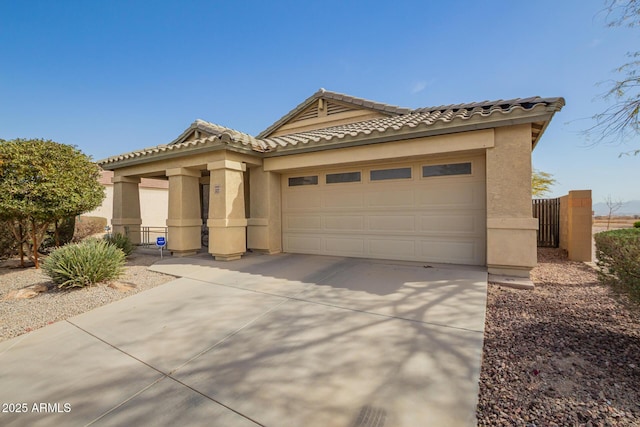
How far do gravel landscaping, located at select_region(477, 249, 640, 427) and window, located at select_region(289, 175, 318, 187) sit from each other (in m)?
5.56

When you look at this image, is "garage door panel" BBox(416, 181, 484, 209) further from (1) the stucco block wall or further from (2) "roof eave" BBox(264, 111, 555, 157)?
(1) the stucco block wall

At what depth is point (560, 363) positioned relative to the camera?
256 centimetres

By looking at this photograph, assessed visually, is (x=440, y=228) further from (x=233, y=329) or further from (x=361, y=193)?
(x=233, y=329)

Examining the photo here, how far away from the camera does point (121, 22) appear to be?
9.15 meters

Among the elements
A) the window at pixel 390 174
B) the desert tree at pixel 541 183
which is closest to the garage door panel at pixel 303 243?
the window at pixel 390 174

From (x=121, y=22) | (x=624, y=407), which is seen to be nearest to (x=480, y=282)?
(x=624, y=407)

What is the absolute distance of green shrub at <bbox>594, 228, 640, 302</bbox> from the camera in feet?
8.66

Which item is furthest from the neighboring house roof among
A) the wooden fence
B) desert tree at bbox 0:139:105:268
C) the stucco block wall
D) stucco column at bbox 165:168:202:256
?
the wooden fence

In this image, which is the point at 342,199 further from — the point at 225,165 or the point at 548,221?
the point at 548,221

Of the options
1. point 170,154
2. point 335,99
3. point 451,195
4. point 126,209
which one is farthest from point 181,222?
point 451,195

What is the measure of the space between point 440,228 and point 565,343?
3997mm

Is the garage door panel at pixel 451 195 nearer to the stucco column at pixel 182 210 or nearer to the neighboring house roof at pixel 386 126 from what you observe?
the neighboring house roof at pixel 386 126

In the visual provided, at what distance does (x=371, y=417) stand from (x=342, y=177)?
21.4 ft

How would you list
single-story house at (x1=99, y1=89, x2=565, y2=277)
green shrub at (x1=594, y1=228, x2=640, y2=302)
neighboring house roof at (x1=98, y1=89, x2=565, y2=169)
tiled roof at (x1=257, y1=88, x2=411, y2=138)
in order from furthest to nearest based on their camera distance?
tiled roof at (x1=257, y1=88, x2=411, y2=138)
single-story house at (x1=99, y1=89, x2=565, y2=277)
neighboring house roof at (x1=98, y1=89, x2=565, y2=169)
green shrub at (x1=594, y1=228, x2=640, y2=302)
